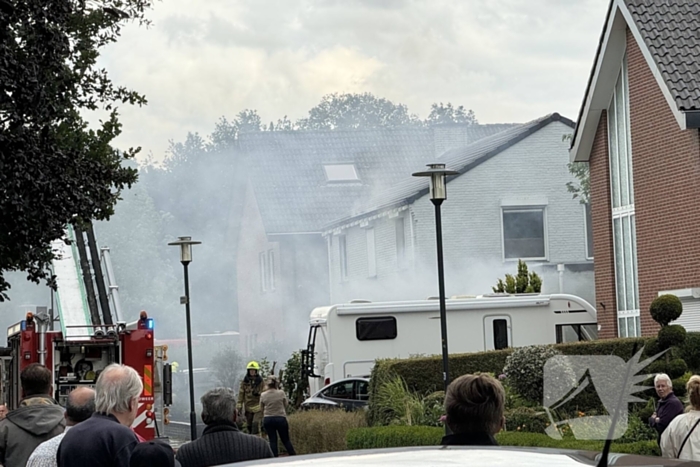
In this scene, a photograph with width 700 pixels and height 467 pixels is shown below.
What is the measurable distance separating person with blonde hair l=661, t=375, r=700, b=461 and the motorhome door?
16.2 meters

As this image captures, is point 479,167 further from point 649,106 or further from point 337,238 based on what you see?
point 649,106

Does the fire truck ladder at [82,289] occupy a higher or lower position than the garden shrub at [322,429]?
higher

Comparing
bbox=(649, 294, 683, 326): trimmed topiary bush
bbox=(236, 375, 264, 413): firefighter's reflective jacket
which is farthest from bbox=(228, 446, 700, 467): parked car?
Result: bbox=(236, 375, 264, 413): firefighter's reflective jacket

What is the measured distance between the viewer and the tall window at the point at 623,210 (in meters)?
24.4

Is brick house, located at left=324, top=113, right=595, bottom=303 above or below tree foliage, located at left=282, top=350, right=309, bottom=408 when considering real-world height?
A: above

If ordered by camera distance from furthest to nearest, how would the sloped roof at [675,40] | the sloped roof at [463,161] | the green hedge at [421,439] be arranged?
A: 1. the sloped roof at [463,161]
2. the sloped roof at [675,40]
3. the green hedge at [421,439]

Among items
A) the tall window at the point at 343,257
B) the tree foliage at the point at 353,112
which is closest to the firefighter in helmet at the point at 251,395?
the tall window at the point at 343,257

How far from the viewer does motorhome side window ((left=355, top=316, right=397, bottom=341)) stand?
79.5 ft

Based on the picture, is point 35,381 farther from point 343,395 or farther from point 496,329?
point 496,329

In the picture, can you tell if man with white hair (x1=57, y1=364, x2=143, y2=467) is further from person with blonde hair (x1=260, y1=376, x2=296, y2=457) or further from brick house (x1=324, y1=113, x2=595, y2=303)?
brick house (x1=324, y1=113, x2=595, y2=303)

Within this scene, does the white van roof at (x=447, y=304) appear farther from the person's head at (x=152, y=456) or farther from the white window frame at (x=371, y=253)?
the person's head at (x=152, y=456)

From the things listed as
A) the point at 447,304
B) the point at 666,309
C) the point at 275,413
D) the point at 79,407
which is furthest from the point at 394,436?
the point at 79,407

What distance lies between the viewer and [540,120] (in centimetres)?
3881

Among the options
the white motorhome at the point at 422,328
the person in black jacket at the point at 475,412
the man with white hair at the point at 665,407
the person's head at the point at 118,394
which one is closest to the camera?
the person in black jacket at the point at 475,412
